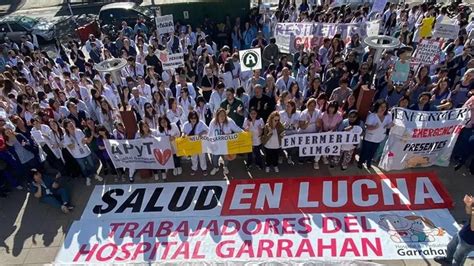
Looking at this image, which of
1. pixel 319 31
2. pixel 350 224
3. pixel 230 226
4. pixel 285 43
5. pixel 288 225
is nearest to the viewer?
pixel 350 224

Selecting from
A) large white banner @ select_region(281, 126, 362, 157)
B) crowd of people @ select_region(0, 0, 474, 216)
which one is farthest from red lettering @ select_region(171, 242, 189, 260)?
large white banner @ select_region(281, 126, 362, 157)

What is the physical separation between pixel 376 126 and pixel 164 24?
8579 mm

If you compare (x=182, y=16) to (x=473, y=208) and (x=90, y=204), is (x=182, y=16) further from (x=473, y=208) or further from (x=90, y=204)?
(x=473, y=208)

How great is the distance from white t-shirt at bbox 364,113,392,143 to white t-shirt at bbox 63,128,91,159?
6.16 metres

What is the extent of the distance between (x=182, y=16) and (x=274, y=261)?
1215cm

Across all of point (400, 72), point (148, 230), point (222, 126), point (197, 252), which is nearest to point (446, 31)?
point (400, 72)

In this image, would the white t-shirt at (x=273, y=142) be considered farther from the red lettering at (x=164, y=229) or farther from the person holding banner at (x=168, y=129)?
the red lettering at (x=164, y=229)

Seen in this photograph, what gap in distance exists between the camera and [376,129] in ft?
23.7

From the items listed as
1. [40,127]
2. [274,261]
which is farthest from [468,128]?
[40,127]

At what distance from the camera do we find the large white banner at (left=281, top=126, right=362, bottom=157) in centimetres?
739

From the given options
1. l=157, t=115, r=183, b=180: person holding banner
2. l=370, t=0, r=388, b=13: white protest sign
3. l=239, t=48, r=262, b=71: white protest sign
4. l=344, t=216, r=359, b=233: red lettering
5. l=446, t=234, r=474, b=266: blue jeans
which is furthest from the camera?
l=370, t=0, r=388, b=13: white protest sign

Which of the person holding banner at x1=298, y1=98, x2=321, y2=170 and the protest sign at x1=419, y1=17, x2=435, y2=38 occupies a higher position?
the protest sign at x1=419, y1=17, x2=435, y2=38

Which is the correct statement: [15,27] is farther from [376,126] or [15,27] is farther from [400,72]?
[376,126]

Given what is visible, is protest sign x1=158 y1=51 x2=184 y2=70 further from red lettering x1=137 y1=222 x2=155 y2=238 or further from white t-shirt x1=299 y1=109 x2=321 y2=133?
red lettering x1=137 y1=222 x2=155 y2=238
